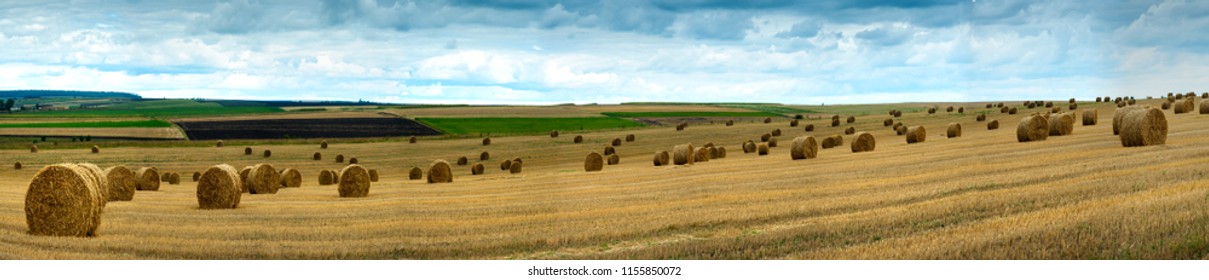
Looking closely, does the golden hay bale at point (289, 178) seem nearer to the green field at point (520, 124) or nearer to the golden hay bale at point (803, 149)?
the golden hay bale at point (803, 149)

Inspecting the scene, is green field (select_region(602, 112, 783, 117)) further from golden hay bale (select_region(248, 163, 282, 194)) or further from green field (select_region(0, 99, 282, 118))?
golden hay bale (select_region(248, 163, 282, 194))

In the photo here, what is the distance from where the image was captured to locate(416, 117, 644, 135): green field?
285 feet

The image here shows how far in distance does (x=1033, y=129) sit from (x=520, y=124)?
6573 cm

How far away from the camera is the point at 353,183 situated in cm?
2758

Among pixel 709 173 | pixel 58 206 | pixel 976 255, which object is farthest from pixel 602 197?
pixel 976 255

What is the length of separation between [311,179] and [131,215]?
2633 cm

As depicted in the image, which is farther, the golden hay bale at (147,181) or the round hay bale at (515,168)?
the round hay bale at (515,168)

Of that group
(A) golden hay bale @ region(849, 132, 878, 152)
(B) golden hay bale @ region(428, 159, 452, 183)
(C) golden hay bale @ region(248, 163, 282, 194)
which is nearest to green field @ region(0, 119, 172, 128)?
(B) golden hay bale @ region(428, 159, 452, 183)

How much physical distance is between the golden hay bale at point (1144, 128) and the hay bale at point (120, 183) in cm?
2647

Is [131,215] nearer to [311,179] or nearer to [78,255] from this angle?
[78,255]

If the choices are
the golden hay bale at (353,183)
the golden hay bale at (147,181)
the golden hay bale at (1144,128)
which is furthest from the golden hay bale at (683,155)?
the golden hay bale at (147,181)

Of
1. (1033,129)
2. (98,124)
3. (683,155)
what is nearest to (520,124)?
(98,124)

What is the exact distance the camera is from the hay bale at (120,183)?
27859 mm

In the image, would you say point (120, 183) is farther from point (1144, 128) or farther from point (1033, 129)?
point (1033, 129)
